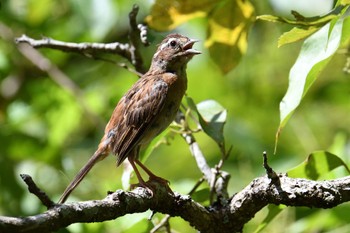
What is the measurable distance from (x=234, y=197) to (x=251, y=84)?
4.25 m

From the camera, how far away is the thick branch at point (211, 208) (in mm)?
3055

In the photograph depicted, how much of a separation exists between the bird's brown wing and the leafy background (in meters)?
0.37

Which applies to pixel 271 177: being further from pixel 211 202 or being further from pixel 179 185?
pixel 179 185

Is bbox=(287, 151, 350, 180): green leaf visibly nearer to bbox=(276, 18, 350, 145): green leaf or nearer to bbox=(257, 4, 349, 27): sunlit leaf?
bbox=(276, 18, 350, 145): green leaf

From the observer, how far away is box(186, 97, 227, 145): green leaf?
14.2ft

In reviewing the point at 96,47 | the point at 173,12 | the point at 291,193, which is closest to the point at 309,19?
the point at 291,193

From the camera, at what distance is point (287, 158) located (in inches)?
242

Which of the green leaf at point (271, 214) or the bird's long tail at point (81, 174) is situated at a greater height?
the bird's long tail at point (81, 174)

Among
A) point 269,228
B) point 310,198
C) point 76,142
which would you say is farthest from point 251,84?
point 310,198

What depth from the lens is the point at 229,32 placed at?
15.8 feet

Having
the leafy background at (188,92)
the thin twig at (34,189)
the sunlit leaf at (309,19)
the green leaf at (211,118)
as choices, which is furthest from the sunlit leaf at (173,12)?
the thin twig at (34,189)

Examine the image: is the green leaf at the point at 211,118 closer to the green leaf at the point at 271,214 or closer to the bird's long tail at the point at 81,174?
the green leaf at the point at 271,214

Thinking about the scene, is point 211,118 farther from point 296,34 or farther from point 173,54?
point 173,54

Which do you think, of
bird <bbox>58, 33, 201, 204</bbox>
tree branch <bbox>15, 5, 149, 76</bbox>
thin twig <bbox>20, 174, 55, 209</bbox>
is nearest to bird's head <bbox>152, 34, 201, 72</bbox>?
bird <bbox>58, 33, 201, 204</bbox>
